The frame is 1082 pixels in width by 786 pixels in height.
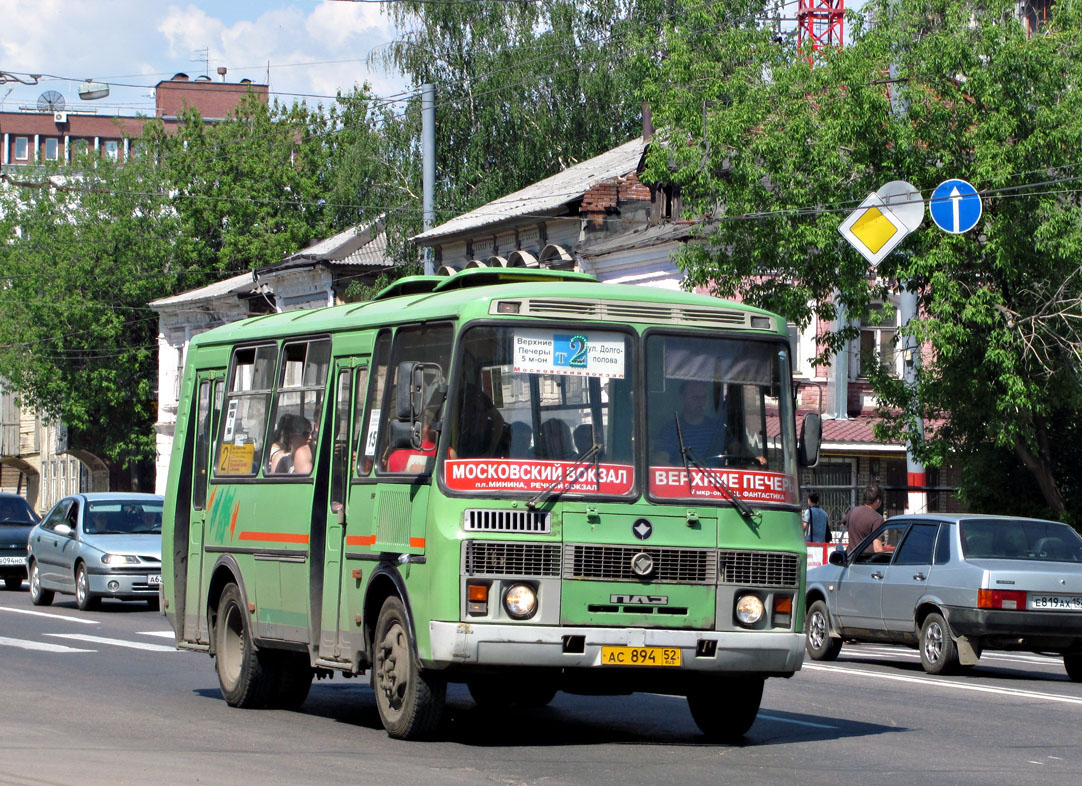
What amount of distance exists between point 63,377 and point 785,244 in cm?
4323

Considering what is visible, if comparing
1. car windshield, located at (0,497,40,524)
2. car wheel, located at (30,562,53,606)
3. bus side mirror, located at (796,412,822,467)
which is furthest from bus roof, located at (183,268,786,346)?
car windshield, located at (0,497,40,524)

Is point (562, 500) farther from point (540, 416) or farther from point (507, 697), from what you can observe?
point (507, 697)

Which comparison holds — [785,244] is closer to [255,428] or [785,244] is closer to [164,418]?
[255,428]

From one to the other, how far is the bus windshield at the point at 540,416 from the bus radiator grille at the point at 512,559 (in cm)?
31

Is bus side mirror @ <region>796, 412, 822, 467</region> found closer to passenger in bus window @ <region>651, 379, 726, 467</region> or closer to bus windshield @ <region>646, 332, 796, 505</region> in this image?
bus windshield @ <region>646, 332, 796, 505</region>

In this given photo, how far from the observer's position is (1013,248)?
24875 mm

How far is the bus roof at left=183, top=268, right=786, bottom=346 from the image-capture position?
34.8 feet

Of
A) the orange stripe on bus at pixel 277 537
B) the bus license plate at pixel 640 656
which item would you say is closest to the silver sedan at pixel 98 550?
the orange stripe on bus at pixel 277 537

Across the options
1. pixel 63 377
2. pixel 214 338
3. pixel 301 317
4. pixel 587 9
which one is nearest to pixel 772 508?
pixel 301 317

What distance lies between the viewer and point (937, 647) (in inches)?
688

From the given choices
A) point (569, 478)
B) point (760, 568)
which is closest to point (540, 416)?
point (569, 478)

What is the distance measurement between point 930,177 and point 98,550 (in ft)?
41.8

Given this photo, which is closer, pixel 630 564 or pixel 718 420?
pixel 630 564

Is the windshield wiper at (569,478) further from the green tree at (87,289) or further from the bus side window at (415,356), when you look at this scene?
the green tree at (87,289)
